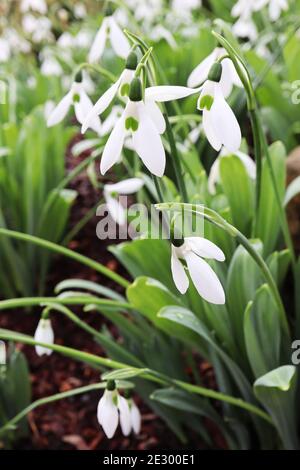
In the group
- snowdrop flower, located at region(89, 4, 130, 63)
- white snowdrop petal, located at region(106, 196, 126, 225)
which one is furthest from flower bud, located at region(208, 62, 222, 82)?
white snowdrop petal, located at region(106, 196, 126, 225)

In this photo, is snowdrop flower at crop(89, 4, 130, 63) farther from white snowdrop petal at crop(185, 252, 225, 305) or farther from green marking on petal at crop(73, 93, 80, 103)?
white snowdrop petal at crop(185, 252, 225, 305)

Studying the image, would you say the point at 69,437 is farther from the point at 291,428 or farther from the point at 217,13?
the point at 217,13

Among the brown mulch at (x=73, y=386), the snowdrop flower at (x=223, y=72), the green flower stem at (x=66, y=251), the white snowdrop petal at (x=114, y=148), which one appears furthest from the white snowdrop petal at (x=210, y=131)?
the brown mulch at (x=73, y=386)

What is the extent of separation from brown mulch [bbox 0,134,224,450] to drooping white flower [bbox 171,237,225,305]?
84cm

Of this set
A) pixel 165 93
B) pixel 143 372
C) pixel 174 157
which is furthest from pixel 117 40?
pixel 143 372

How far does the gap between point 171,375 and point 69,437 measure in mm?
422

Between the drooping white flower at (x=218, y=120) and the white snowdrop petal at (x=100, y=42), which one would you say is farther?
the white snowdrop petal at (x=100, y=42)

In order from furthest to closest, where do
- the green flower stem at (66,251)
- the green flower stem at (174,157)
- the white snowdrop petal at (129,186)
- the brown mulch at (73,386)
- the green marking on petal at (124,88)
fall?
1. the brown mulch at (73,386)
2. the white snowdrop petal at (129,186)
3. the green flower stem at (66,251)
4. the green flower stem at (174,157)
5. the green marking on petal at (124,88)

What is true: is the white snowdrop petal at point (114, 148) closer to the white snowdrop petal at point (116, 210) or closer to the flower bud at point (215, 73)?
the flower bud at point (215, 73)

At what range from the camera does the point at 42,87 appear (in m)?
2.90

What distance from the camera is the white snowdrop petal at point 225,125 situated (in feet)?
2.65

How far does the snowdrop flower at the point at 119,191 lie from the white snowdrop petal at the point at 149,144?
0.72 meters

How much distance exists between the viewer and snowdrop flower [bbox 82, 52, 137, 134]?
83 cm

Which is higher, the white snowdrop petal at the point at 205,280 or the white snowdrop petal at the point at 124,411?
the white snowdrop petal at the point at 205,280
